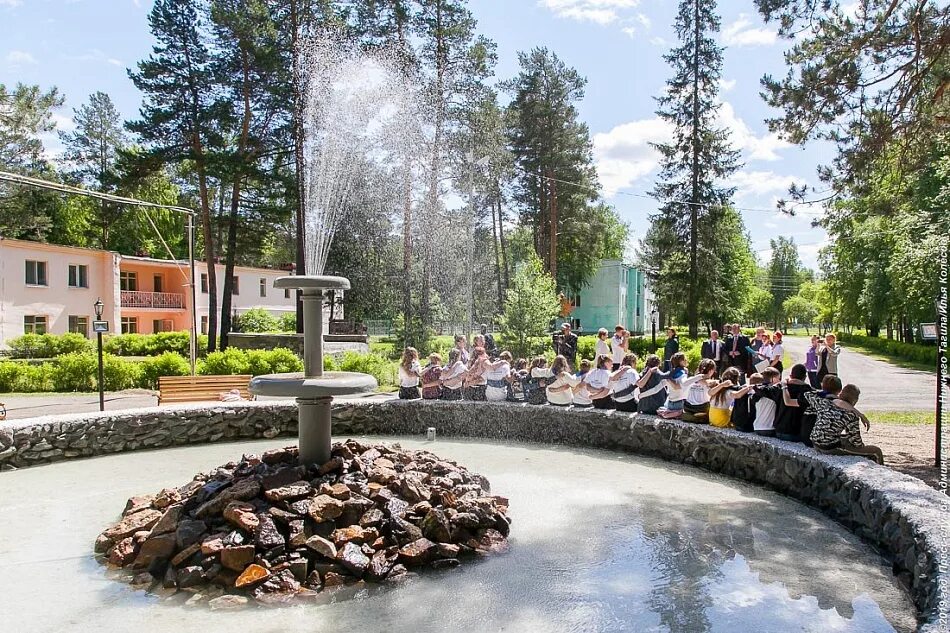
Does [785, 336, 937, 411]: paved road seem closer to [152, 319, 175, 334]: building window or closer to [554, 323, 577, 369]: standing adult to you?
[554, 323, 577, 369]: standing adult

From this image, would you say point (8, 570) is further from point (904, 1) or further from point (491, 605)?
point (904, 1)

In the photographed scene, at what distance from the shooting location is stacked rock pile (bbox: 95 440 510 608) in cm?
484

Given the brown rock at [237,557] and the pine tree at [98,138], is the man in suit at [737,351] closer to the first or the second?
the brown rock at [237,557]

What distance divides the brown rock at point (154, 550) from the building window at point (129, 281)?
35.2 metres

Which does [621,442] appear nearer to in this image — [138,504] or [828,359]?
[828,359]

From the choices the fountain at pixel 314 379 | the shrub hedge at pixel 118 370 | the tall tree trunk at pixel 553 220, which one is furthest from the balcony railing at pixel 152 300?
the fountain at pixel 314 379

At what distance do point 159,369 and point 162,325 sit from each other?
2393cm

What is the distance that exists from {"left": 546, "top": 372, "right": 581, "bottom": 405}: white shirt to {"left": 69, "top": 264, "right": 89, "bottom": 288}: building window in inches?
1183

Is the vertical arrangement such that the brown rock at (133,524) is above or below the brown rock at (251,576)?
above

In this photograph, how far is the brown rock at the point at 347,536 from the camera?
514cm

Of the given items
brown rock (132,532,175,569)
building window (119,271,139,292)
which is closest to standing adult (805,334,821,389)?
brown rock (132,532,175,569)

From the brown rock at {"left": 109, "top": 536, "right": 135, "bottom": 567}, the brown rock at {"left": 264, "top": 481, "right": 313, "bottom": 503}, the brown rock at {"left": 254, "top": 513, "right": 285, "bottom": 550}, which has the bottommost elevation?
the brown rock at {"left": 109, "top": 536, "right": 135, "bottom": 567}

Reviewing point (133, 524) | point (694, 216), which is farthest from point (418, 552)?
point (694, 216)

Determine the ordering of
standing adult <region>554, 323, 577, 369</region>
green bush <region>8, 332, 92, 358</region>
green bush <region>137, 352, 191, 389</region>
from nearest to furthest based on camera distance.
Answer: standing adult <region>554, 323, 577, 369</region>, green bush <region>137, 352, 191, 389</region>, green bush <region>8, 332, 92, 358</region>
